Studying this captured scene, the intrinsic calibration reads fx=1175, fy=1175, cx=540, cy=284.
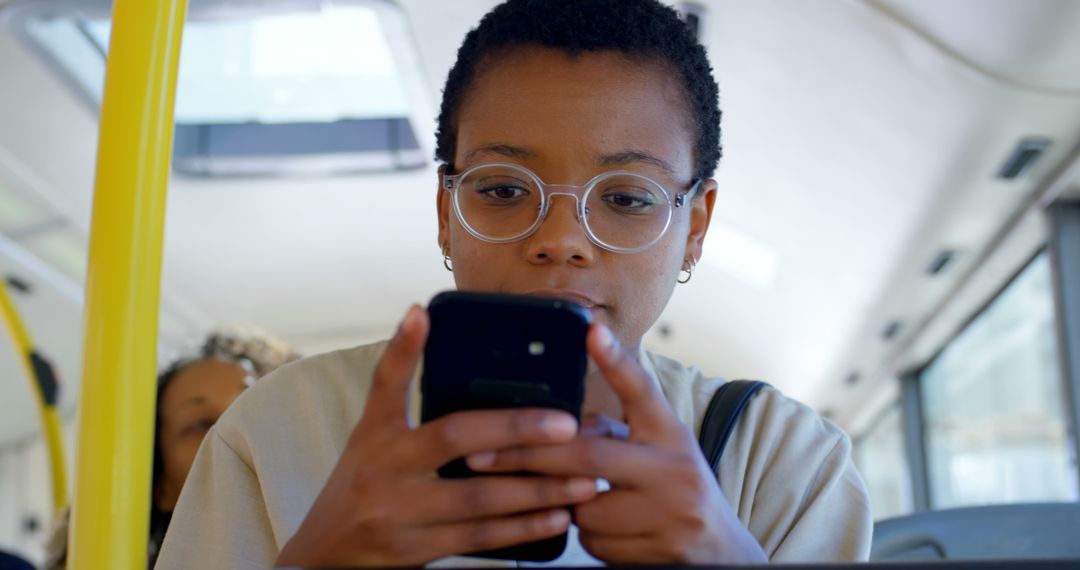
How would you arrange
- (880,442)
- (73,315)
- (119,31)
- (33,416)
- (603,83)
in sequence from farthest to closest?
(880,442)
(33,416)
(73,315)
(603,83)
(119,31)

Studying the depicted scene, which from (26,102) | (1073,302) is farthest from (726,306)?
(26,102)

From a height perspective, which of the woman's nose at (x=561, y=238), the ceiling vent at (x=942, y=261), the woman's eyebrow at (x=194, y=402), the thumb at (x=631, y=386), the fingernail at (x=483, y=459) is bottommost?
the fingernail at (x=483, y=459)

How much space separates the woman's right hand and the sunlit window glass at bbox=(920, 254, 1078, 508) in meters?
4.39

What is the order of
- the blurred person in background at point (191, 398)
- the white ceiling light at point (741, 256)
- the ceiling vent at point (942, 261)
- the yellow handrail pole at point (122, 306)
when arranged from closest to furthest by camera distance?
1. the yellow handrail pole at point (122, 306)
2. the blurred person in background at point (191, 398)
3. the ceiling vent at point (942, 261)
4. the white ceiling light at point (741, 256)

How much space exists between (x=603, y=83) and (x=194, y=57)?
4.09 metres

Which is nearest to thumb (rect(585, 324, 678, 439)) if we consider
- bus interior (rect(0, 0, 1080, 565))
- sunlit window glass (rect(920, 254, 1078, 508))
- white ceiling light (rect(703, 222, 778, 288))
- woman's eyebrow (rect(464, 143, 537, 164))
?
woman's eyebrow (rect(464, 143, 537, 164))

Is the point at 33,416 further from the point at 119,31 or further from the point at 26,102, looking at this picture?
the point at 119,31

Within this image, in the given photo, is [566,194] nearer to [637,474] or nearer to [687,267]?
[687,267]

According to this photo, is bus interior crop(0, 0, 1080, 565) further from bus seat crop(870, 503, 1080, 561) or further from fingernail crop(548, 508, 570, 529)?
fingernail crop(548, 508, 570, 529)

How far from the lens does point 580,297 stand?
110 cm

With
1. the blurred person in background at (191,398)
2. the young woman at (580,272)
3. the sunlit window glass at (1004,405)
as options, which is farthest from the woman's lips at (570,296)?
the sunlit window glass at (1004,405)

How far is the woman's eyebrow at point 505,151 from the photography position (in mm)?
1137

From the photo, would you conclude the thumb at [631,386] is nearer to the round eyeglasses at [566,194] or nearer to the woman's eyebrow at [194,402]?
the round eyeglasses at [566,194]

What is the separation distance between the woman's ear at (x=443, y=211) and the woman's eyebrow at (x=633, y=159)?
213 mm
